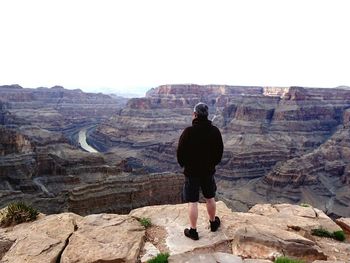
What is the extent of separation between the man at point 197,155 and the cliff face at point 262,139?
4711cm

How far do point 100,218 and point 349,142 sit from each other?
3286 inches

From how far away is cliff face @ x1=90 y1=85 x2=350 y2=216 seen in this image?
222 ft

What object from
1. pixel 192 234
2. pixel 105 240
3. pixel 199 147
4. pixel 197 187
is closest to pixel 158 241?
pixel 192 234

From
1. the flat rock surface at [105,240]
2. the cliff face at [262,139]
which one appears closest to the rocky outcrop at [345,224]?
the flat rock surface at [105,240]

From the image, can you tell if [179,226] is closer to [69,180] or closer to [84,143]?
[69,180]

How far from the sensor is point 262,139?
301 ft

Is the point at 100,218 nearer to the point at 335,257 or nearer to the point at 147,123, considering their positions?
the point at 335,257

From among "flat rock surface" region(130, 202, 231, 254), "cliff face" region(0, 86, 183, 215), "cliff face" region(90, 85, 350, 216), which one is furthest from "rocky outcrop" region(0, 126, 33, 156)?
"flat rock surface" region(130, 202, 231, 254)

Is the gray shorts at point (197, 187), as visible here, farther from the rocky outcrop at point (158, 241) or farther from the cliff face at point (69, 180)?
the cliff face at point (69, 180)

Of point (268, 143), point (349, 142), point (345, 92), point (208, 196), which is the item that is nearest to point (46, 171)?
point (208, 196)

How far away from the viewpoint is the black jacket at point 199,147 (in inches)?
306

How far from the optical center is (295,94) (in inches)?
4188

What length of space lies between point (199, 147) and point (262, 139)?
86359 mm

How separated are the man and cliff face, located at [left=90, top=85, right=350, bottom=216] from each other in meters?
47.1
